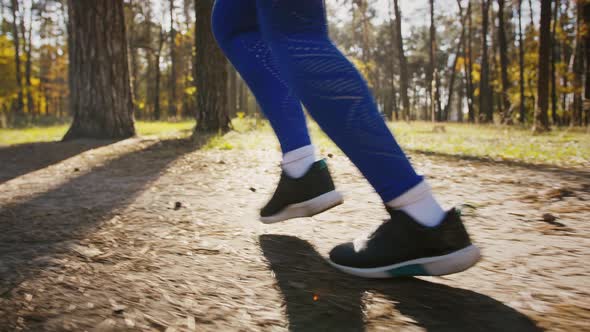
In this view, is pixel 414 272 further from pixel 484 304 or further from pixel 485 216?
pixel 485 216

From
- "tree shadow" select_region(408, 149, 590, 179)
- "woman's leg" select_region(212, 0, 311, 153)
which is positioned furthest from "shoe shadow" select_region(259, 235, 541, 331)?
"tree shadow" select_region(408, 149, 590, 179)

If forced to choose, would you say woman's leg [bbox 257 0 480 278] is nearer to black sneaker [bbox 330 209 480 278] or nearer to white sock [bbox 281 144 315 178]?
black sneaker [bbox 330 209 480 278]

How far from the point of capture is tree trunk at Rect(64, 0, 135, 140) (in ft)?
19.6

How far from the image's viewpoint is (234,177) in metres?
3.21

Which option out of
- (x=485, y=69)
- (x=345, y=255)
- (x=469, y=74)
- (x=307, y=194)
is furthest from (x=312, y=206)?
(x=469, y=74)

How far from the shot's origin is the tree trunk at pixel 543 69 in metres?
10.2

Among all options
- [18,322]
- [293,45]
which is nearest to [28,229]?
[18,322]

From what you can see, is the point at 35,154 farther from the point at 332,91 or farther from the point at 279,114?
the point at 332,91

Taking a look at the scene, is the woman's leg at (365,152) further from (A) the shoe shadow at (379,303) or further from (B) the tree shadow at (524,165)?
(B) the tree shadow at (524,165)

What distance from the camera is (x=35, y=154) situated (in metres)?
4.84

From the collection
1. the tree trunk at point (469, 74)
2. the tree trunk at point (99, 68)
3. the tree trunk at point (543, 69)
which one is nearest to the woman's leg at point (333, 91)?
the tree trunk at point (99, 68)

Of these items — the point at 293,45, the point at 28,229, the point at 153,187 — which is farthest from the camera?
the point at 153,187

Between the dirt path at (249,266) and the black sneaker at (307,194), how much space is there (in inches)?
4.2

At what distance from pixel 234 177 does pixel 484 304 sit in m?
2.36
